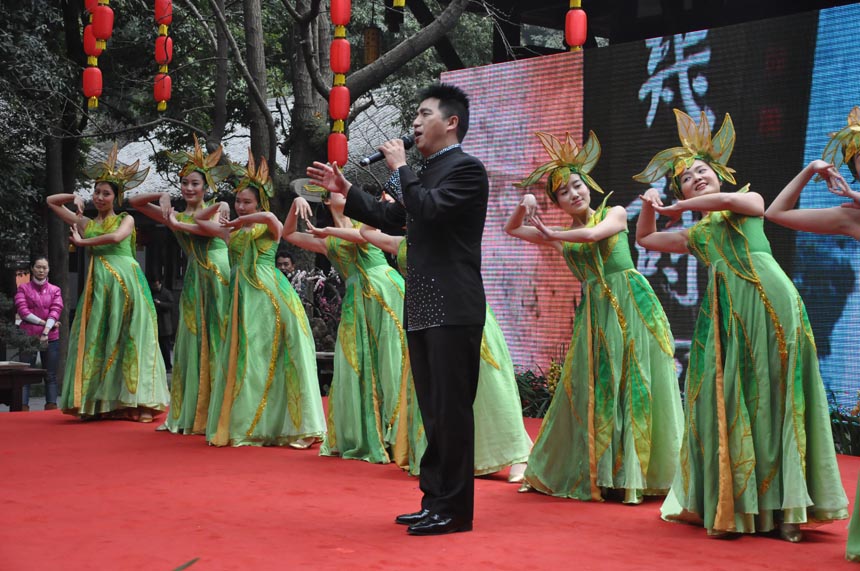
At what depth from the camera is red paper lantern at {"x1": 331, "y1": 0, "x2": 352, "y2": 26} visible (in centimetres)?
719

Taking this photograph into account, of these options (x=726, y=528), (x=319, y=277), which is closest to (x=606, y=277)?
(x=726, y=528)

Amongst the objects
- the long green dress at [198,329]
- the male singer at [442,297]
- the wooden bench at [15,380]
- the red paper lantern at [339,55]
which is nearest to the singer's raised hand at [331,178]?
the male singer at [442,297]

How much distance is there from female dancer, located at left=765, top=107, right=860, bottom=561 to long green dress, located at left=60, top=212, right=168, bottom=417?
4.58m

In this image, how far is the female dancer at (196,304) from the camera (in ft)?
20.7

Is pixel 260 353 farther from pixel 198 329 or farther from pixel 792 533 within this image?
pixel 792 533

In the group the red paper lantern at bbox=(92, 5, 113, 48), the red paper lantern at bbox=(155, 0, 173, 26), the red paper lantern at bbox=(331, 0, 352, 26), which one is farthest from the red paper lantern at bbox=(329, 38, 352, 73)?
the red paper lantern at bbox=(92, 5, 113, 48)

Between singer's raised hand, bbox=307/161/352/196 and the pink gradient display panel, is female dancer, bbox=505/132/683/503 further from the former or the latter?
the pink gradient display panel

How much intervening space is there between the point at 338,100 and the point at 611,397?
3671 millimetres

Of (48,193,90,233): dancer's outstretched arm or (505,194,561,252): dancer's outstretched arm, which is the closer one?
(505,194,561,252): dancer's outstretched arm

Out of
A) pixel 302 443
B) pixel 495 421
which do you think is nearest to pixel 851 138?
pixel 495 421

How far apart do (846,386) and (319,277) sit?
4.87m

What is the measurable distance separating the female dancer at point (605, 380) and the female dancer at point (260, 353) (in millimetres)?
1878

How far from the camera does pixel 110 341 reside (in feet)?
22.6

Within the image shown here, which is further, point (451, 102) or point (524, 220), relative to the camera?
point (524, 220)
